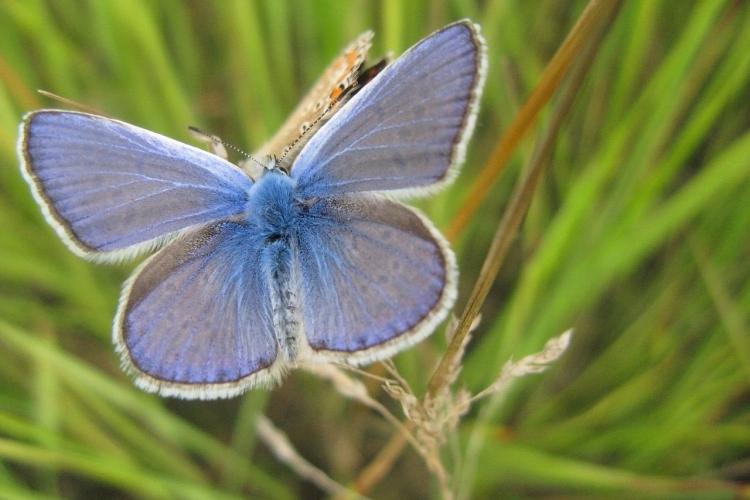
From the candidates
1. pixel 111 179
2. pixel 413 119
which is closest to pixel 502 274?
pixel 413 119

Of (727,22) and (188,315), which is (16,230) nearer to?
(188,315)

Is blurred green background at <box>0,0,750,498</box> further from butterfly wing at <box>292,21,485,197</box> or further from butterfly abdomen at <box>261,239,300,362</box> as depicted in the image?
butterfly abdomen at <box>261,239,300,362</box>

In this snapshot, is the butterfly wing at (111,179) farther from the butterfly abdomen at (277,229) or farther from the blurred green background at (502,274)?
the blurred green background at (502,274)

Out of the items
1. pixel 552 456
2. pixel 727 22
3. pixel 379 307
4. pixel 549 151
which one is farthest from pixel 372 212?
pixel 727 22

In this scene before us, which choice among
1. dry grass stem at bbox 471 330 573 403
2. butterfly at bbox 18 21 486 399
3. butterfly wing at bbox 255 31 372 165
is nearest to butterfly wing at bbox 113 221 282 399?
butterfly at bbox 18 21 486 399

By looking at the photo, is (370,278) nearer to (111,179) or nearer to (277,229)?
(277,229)

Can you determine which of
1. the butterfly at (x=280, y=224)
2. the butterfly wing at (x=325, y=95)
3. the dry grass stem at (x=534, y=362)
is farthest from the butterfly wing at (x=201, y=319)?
the dry grass stem at (x=534, y=362)
